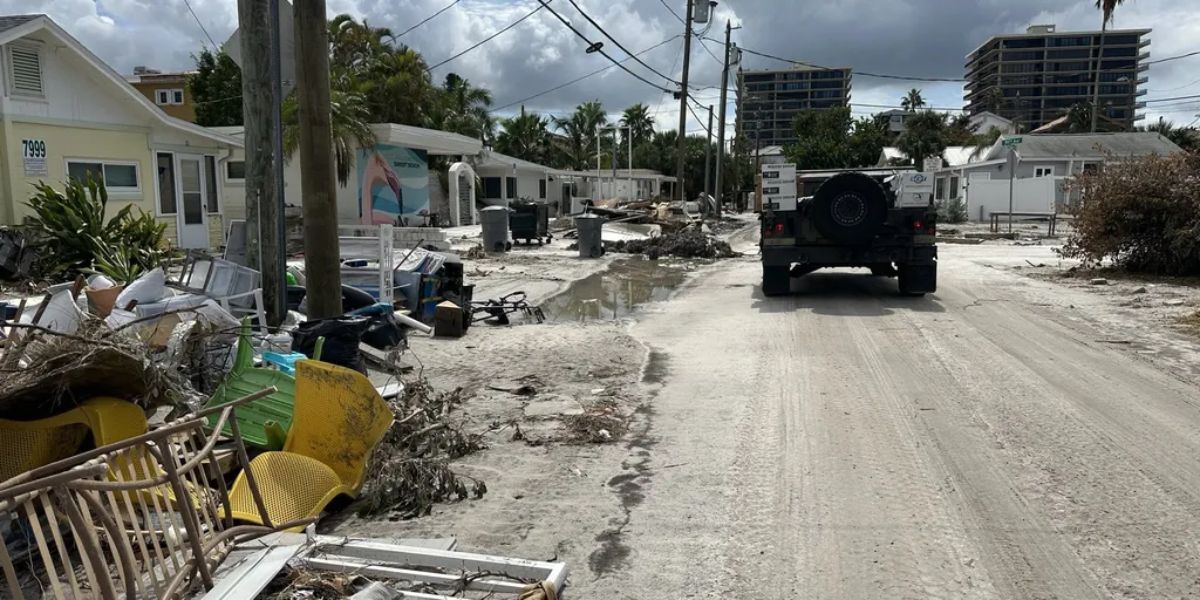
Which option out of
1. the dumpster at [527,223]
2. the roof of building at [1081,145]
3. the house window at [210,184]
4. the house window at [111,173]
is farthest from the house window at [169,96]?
the roof of building at [1081,145]

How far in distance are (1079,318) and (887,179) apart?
13.0ft

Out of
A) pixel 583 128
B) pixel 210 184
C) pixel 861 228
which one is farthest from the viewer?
pixel 583 128

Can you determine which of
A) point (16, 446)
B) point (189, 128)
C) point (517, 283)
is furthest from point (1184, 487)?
point (189, 128)

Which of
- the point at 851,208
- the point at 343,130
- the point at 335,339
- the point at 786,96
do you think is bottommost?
the point at 335,339

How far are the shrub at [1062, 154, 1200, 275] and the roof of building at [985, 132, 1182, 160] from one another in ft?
96.7

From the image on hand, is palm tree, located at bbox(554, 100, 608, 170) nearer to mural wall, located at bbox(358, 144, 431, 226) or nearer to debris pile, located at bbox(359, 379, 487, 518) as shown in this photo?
mural wall, located at bbox(358, 144, 431, 226)

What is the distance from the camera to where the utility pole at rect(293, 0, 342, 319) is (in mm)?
7133

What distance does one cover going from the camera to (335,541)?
3895 mm

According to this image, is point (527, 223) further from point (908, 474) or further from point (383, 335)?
point (908, 474)

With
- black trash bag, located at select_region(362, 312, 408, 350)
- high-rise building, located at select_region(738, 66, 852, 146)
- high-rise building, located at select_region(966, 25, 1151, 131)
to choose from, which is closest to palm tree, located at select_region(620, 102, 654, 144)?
high-rise building, located at select_region(738, 66, 852, 146)

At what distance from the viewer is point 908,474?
200 inches

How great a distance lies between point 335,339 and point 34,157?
39.7ft

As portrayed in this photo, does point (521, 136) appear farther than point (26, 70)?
Yes

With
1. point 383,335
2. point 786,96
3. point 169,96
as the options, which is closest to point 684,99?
point 383,335
